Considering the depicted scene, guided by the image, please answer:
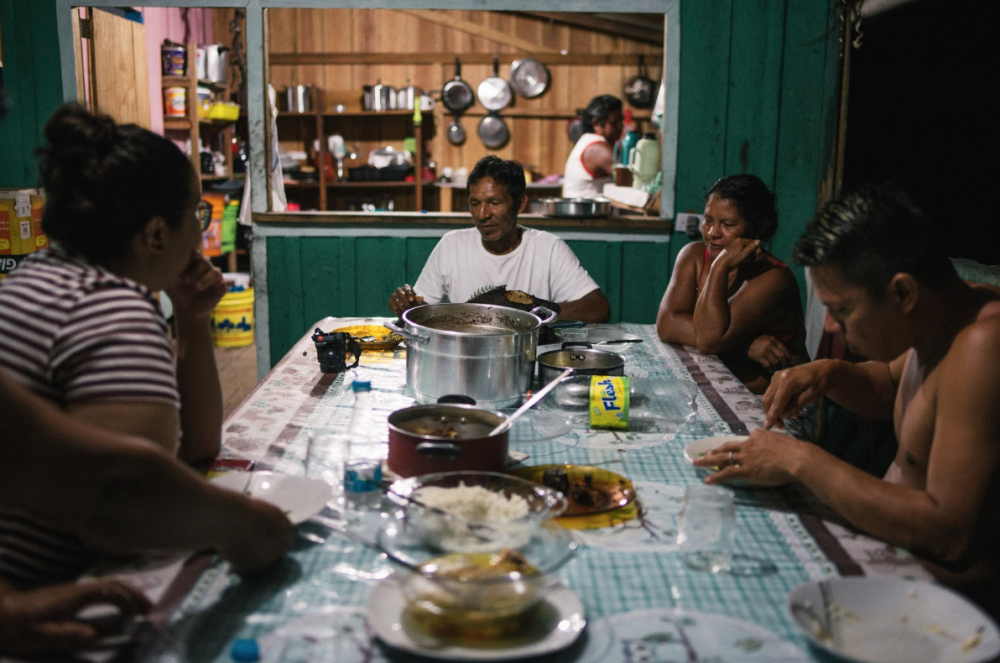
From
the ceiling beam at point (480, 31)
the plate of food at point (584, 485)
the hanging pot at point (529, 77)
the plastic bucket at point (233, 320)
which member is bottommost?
the plastic bucket at point (233, 320)

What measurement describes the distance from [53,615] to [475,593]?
0.53 m

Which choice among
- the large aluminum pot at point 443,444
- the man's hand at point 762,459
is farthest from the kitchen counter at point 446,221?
the man's hand at point 762,459

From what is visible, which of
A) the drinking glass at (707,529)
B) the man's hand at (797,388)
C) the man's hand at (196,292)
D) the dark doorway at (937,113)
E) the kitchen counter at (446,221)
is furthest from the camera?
the kitchen counter at (446,221)

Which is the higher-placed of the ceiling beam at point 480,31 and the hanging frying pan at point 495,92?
the ceiling beam at point 480,31

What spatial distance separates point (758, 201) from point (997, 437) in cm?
175

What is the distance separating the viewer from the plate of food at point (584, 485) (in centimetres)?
154

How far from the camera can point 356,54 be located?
9.20m

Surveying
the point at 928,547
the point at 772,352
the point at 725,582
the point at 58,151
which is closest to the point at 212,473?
the point at 58,151

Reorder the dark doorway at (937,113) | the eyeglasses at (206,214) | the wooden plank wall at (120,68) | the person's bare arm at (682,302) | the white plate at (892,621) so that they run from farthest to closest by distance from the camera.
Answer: the eyeglasses at (206,214), the wooden plank wall at (120,68), the dark doorway at (937,113), the person's bare arm at (682,302), the white plate at (892,621)

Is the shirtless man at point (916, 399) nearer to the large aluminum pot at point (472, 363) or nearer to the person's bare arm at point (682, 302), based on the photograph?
the large aluminum pot at point (472, 363)

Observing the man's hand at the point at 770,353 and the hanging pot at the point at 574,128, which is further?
the hanging pot at the point at 574,128

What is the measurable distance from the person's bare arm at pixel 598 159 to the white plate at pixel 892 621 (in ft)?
18.9

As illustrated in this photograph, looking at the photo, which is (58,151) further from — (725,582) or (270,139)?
(270,139)

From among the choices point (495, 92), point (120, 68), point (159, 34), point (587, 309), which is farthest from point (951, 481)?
point (495, 92)
